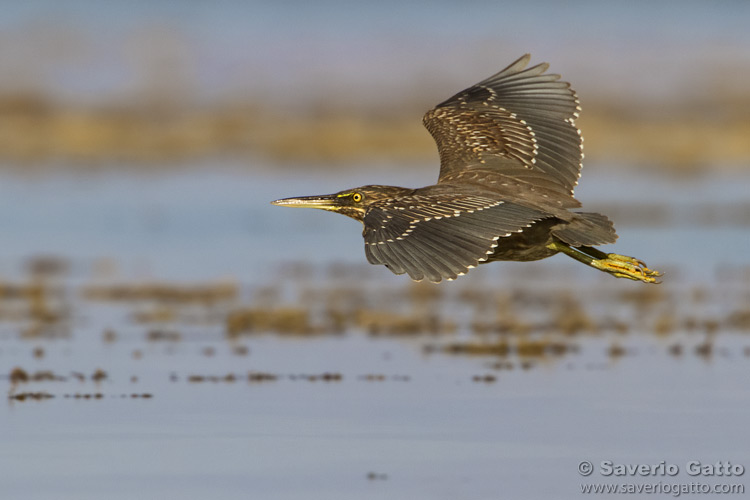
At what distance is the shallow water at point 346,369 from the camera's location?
389 inches

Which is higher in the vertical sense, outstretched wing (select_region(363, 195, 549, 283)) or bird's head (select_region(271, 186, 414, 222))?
bird's head (select_region(271, 186, 414, 222))

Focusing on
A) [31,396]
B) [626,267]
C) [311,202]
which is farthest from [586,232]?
[31,396]

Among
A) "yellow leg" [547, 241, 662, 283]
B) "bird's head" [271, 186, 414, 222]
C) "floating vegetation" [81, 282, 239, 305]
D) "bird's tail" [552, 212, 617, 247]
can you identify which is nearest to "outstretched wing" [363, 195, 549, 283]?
"bird's tail" [552, 212, 617, 247]

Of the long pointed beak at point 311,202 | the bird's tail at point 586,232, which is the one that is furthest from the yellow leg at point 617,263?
the long pointed beak at point 311,202

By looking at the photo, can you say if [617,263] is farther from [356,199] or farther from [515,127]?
[356,199]

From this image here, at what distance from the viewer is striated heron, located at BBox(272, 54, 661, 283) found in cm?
920

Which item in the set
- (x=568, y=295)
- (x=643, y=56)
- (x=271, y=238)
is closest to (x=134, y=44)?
(x=643, y=56)

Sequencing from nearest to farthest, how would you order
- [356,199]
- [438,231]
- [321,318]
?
[438,231] → [356,199] → [321,318]

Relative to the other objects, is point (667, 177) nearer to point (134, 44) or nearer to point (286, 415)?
point (286, 415)

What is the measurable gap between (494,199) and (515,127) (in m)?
1.83

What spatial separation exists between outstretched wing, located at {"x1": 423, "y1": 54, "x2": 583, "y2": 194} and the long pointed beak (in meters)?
0.88

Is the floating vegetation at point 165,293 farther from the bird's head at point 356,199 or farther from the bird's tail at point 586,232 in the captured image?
the bird's tail at point 586,232

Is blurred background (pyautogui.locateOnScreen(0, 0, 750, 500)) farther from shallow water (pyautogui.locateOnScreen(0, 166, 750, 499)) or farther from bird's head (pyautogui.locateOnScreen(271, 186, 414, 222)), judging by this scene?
bird's head (pyautogui.locateOnScreen(271, 186, 414, 222))

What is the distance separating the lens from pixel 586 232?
10031 millimetres
